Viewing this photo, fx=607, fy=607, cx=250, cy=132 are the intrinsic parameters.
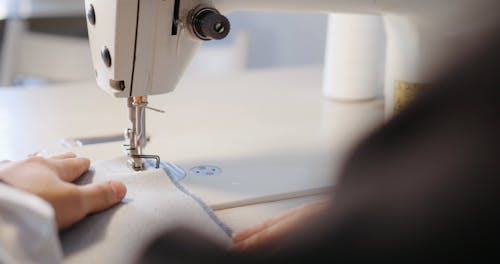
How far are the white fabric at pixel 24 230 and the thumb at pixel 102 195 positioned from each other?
0.16 metres

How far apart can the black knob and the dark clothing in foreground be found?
0.40 meters

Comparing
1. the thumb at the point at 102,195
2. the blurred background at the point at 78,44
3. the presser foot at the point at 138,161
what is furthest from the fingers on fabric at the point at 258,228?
the blurred background at the point at 78,44

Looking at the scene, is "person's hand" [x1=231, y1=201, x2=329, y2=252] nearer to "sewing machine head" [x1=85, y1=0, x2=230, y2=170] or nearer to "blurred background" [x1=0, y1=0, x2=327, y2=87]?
"sewing machine head" [x1=85, y1=0, x2=230, y2=170]

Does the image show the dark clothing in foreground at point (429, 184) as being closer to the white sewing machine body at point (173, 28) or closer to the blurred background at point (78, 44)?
the white sewing machine body at point (173, 28)

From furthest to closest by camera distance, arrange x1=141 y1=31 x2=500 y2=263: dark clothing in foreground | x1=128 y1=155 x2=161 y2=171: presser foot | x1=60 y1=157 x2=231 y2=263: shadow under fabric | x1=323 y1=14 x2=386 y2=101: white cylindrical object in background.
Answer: x1=323 y1=14 x2=386 y2=101: white cylindrical object in background
x1=128 y1=155 x2=161 y2=171: presser foot
x1=60 y1=157 x2=231 y2=263: shadow under fabric
x1=141 y1=31 x2=500 y2=263: dark clothing in foreground

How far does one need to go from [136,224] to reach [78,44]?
1574mm

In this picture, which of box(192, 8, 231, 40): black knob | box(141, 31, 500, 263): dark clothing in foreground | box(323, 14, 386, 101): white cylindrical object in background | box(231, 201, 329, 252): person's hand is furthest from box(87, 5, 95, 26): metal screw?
box(323, 14, 386, 101): white cylindrical object in background

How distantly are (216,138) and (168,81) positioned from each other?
24 centimetres

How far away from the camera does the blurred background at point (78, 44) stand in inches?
84.5

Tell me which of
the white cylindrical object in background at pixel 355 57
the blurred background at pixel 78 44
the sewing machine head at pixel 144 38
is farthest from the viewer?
the blurred background at pixel 78 44

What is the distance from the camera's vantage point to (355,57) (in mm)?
1367

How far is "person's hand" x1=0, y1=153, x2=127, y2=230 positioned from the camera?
651 mm

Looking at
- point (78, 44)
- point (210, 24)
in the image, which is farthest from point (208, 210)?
point (78, 44)

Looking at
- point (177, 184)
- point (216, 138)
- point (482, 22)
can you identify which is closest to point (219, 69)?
point (216, 138)
